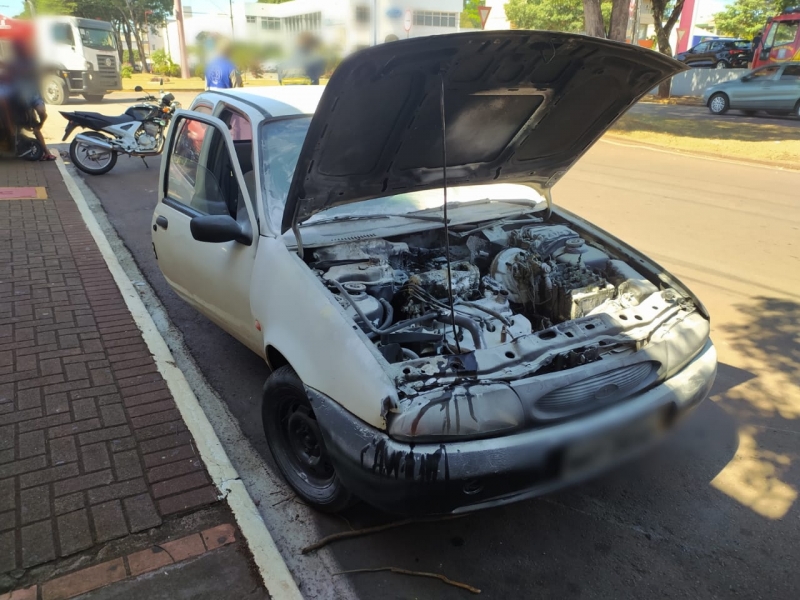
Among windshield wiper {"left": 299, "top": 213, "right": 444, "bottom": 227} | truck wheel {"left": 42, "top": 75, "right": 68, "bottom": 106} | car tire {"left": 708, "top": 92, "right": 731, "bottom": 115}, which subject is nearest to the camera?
windshield wiper {"left": 299, "top": 213, "right": 444, "bottom": 227}

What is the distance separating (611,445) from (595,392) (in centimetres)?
25

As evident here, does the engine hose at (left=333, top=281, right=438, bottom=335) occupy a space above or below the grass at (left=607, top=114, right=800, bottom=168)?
above

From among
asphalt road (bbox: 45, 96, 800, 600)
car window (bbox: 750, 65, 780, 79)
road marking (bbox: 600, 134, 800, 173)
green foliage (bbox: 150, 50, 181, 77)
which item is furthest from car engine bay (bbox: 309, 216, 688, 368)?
green foliage (bbox: 150, 50, 181, 77)

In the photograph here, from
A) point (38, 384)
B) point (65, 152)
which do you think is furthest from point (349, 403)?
point (65, 152)

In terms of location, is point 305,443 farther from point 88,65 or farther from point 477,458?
point 88,65

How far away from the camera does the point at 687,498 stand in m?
3.07

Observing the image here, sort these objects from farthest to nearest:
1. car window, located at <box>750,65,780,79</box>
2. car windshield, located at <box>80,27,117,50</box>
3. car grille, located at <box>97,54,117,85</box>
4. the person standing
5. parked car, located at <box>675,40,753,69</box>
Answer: parked car, located at <box>675,40,753,69</box> < car grille, located at <box>97,54,117,85</box> < car windshield, located at <box>80,27,117,50</box> < car window, located at <box>750,65,780,79</box> < the person standing

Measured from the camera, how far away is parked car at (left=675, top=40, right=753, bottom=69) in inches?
1158

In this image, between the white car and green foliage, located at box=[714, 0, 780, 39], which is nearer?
the white car

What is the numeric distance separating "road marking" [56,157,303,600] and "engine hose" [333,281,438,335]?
1.06m

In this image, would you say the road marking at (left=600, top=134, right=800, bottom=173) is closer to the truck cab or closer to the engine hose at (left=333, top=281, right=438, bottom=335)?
the engine hose at (left=333, top=281, right=438, bottom=335)

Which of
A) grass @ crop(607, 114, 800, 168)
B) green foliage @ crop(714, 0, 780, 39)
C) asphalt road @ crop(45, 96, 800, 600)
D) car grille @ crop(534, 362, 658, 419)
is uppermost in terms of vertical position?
green foliage @ crop(714, 0, 780, 39)

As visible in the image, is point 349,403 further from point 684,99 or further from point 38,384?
point 684,99

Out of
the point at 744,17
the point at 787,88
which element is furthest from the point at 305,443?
the point at 744,17
